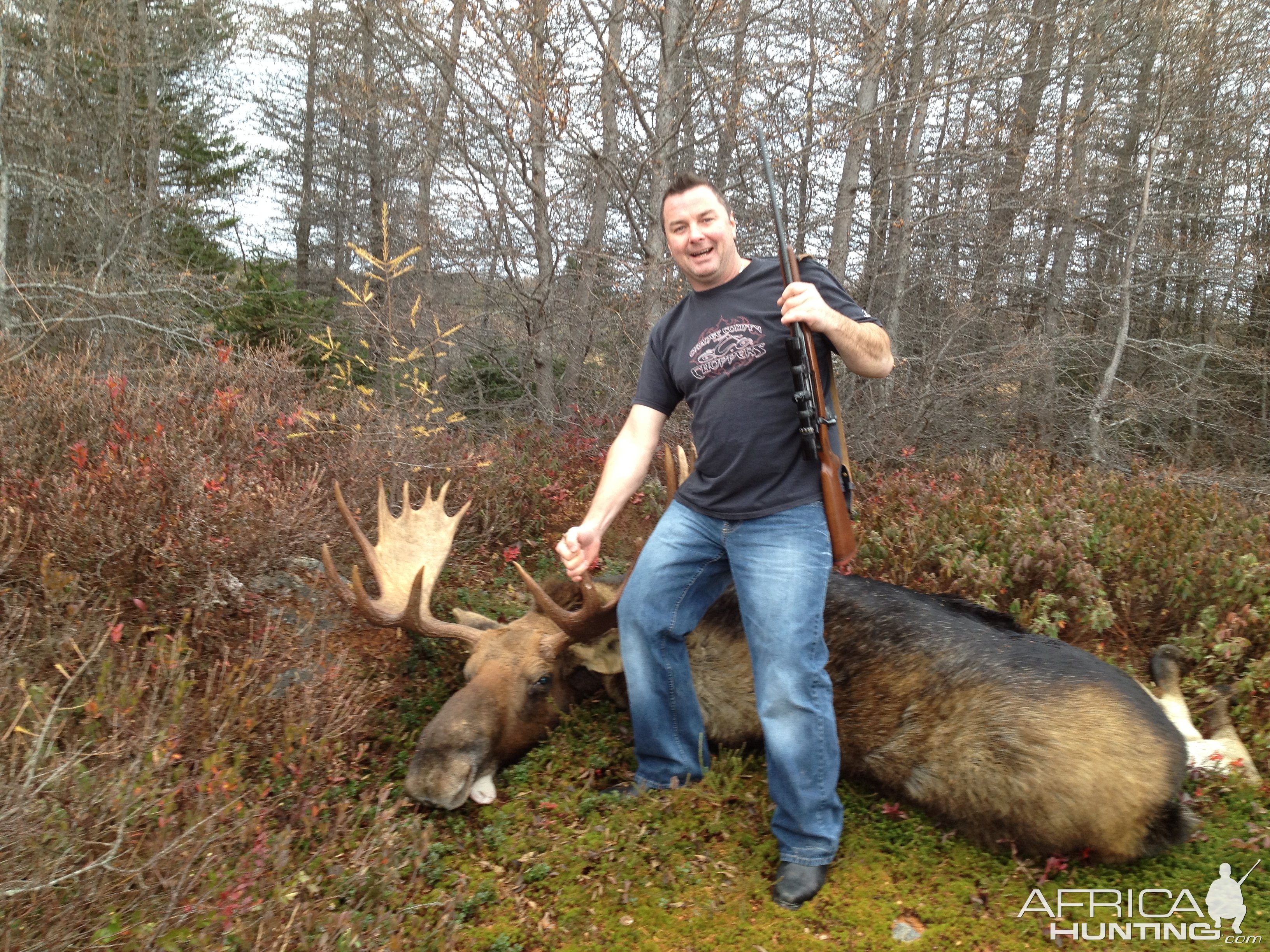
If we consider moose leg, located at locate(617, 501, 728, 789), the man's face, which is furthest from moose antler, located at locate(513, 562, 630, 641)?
the man's face

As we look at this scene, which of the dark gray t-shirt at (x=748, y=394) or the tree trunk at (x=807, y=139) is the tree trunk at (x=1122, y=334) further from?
the dark gray t-shirt at (x=748, y=394)

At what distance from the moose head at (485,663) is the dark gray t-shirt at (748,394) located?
0.91m

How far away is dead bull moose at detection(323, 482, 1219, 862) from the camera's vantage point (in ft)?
10.4

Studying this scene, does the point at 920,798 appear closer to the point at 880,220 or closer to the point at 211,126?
the point at 880,220

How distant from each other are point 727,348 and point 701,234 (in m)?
0.49

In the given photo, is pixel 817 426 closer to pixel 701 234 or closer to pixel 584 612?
pixel 701 234

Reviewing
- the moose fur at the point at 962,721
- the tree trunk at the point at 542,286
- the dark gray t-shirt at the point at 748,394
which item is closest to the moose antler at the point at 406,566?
the moose fur at the point at 962,721

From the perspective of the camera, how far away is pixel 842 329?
10.3ft

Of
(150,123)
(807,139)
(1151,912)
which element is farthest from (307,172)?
(1151,912)

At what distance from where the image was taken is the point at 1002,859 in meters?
3.31

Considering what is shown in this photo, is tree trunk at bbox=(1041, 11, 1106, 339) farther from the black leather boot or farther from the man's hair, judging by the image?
the black leather boot

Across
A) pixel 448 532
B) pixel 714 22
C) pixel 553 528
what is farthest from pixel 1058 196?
pixel 448 532

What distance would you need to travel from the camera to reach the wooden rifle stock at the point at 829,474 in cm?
325

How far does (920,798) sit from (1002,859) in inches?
14.6
